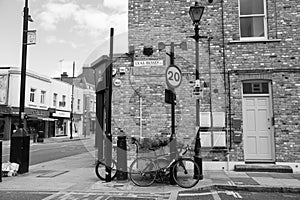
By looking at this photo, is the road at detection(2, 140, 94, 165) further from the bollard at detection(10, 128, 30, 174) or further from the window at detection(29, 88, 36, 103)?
the window at detection(29, 88, 36, 103)

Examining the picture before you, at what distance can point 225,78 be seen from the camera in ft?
32.6

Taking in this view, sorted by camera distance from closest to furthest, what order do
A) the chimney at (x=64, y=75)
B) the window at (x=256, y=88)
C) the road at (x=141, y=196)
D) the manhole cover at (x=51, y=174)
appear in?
1. the road at (x=141, y=196)
2. the manhole cover at (x=51, y=174)
3. the window at (x=256, y=88)
4. the chimney at (x=64, y=75)

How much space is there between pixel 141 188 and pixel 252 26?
694 centimetres

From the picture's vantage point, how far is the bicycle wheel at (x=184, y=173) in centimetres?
751

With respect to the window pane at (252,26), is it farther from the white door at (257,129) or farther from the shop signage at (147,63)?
the shop signage at (147,63)

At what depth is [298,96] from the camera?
9562mm

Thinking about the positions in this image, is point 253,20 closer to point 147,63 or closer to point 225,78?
point 225,78

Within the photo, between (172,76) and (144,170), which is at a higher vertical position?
(172,76)

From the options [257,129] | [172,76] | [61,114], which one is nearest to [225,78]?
[257,129]

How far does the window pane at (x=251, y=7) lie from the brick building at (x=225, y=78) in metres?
0.03

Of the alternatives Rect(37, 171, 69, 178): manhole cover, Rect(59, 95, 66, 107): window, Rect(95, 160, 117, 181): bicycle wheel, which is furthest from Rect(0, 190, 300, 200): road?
Rect(59, 95, 66, 107): window

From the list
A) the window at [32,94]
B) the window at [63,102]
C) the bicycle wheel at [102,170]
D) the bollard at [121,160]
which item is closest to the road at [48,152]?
the bicycle wheel at [102,170]

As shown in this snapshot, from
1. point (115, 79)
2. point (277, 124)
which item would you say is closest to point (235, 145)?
point (277, 124)

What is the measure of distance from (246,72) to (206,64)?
1.38 metres
